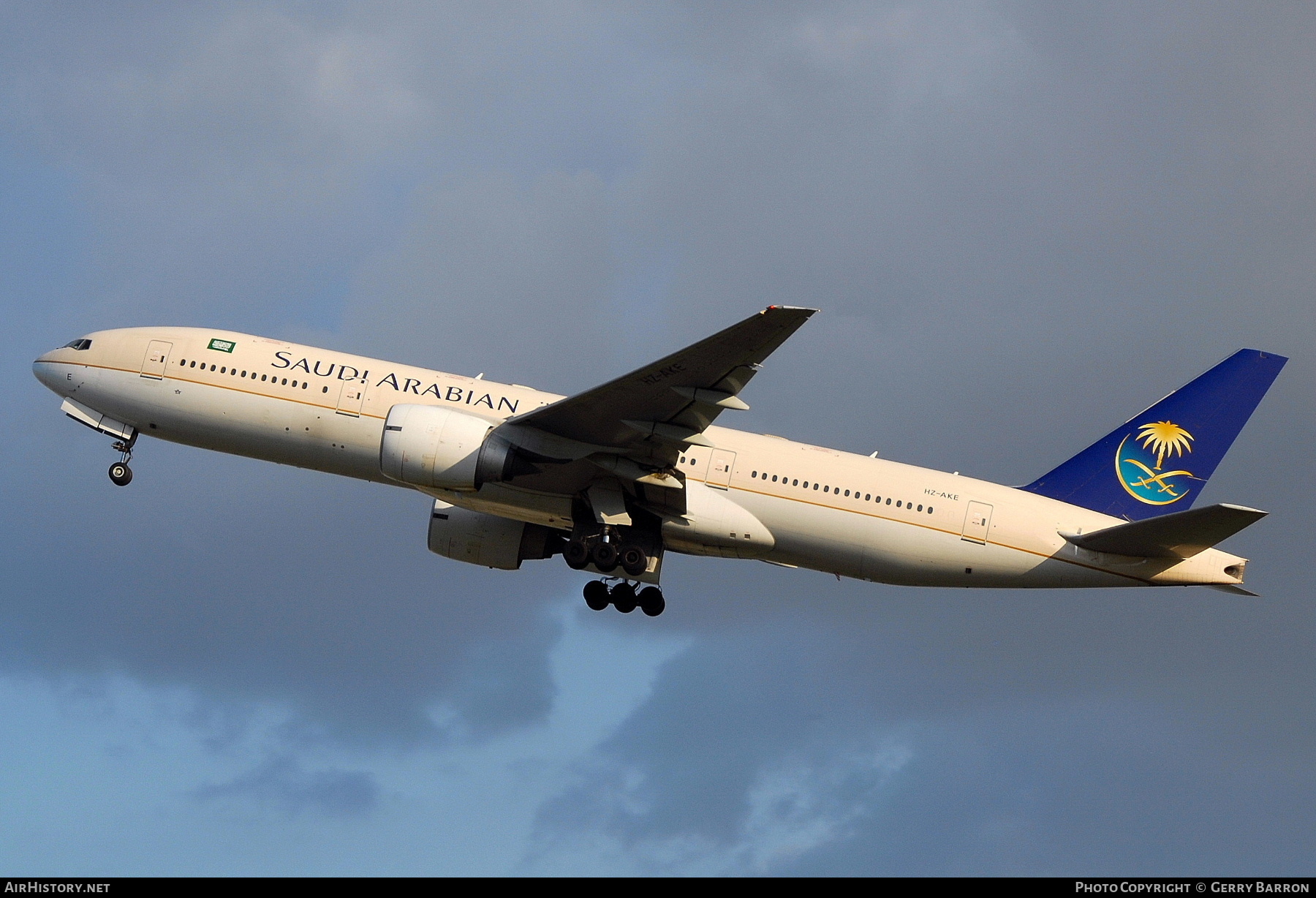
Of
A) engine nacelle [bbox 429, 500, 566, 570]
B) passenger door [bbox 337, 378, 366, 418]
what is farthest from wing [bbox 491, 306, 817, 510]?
engine nacelle [bbox 429, 500, 566, 570]

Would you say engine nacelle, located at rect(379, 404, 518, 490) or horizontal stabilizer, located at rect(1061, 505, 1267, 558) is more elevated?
engine nacelle, located at rect(379, 404, 518, 490)

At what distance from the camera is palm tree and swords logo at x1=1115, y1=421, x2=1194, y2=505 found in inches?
1312

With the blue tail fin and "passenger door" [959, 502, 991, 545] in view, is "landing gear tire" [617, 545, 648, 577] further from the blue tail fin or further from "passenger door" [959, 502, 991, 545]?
the blue tail fin

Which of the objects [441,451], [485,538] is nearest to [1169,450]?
[485,538]

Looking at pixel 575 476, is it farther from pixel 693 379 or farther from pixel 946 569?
pixel 946 569

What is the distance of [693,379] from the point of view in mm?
27859

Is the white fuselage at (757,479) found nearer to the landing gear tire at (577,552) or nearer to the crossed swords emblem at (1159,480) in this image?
the landing gear tire at (577,552)

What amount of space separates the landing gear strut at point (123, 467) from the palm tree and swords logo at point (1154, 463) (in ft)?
82.3

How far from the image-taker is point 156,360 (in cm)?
3381

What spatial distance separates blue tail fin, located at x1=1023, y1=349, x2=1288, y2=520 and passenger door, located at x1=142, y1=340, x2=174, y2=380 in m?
21.9

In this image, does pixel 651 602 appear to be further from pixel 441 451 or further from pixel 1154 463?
pixel 1154 463

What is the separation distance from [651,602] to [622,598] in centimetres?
78

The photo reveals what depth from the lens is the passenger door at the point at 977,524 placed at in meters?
31.4

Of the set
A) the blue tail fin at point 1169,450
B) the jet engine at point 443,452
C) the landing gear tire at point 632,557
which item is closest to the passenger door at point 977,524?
the blue tail fin at point 1169,450
